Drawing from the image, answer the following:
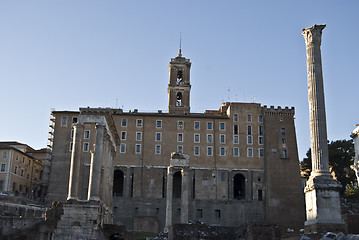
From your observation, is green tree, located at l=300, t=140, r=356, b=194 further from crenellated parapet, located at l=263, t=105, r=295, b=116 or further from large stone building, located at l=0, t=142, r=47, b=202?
large stone building, located at l=0, t=142, r=47, b=202

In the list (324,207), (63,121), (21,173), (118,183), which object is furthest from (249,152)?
(324,207)

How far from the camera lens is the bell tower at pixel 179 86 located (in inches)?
2867

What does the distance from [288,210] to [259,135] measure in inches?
410

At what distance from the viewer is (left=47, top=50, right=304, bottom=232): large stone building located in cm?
6250

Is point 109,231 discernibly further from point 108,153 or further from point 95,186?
point 108,153

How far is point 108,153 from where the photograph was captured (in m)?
45.1

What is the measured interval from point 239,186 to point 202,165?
24.0 feet

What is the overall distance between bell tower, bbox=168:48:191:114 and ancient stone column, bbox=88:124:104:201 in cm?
3488

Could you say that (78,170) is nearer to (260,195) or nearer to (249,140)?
(260,195)

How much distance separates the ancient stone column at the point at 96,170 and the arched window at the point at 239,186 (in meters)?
31.9

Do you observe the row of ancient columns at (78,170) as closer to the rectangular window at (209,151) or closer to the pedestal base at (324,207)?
the pedestal base at (324,207)

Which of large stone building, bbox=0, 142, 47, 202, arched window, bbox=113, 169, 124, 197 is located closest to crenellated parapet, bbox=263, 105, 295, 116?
arched window, bbox=113, 169, 124, 197

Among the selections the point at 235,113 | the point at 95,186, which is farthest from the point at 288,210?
the point at 95,186

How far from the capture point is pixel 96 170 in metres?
37.0
